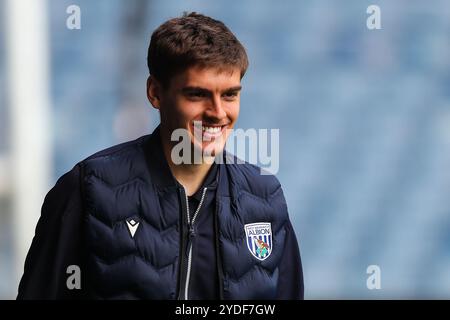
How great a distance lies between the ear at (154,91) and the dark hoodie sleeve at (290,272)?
1.80 ft

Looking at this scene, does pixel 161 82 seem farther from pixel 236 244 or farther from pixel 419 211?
pixel 419 211

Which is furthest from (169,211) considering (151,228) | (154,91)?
(154,91)

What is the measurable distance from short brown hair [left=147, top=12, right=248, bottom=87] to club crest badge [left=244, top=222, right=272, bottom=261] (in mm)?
438

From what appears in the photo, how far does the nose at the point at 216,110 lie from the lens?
2.12m

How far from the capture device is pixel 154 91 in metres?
2.26

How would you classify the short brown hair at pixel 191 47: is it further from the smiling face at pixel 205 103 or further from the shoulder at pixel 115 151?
the shoulder at pixel 115 151

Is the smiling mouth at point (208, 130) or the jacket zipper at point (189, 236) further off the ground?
the smiling mouth at point (208, 130)

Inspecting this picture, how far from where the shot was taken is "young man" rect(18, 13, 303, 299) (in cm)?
210

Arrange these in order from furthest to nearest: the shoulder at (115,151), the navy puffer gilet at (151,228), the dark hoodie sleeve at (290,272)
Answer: the dark hoodie sleeve at (290,272) → the shoulder at (115,151) → the navy puffer gilet at (151,228)

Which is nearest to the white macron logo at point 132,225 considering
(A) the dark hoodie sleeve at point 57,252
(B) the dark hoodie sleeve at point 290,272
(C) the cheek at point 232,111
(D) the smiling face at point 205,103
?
(A) the dark hoodie sleeve at point 57,252

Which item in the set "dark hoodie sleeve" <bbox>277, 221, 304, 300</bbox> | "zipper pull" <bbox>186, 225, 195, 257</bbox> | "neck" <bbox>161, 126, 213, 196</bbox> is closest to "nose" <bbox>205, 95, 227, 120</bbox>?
"neck" <bbox>161, 126, 213, 196</bbox>

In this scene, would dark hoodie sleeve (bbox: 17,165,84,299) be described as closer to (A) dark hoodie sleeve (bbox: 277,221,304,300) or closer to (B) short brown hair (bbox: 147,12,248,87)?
(B) short brown hair (bbox: 147,12,248,87)

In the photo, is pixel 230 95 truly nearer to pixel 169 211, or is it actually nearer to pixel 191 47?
pixel 191 47

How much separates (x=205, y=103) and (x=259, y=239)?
432mm
